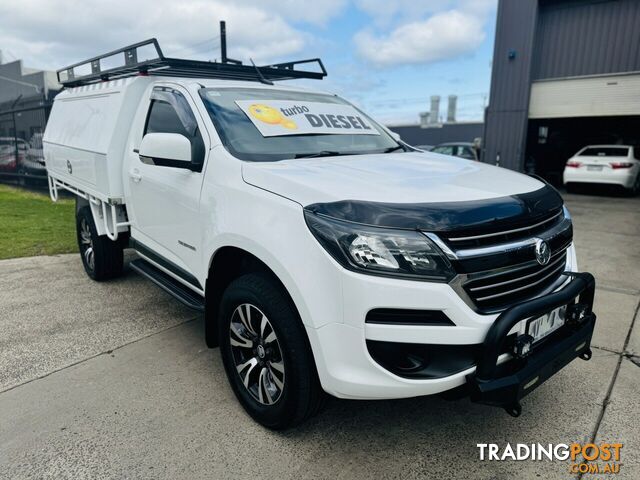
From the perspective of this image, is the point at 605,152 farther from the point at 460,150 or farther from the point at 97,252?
the point at 97,252

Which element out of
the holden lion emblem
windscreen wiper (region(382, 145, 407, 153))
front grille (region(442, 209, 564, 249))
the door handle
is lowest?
the holden lion emblem

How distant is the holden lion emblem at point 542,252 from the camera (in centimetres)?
219

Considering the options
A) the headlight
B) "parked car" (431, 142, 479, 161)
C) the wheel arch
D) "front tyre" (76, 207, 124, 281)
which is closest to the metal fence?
"front tyre" (76, 207, 124, 281)

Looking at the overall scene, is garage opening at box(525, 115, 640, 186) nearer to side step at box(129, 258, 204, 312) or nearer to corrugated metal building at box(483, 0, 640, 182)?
corrugated metal building at box(483, 0, 640, 182)

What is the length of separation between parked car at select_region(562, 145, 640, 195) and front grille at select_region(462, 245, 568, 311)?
11744mm

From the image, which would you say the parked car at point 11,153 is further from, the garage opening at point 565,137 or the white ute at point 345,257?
the garage opening at point 565,137

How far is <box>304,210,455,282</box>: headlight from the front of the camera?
1.91 meters

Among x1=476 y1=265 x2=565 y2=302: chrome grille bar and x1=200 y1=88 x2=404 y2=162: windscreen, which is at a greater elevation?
x1=200 y1=88 x2=404 y2=162: windscreen

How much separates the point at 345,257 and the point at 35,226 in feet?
25.8

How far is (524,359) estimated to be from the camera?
2068 mm

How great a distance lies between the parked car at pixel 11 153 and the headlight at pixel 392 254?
14.0 metres

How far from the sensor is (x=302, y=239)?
2.04 meters

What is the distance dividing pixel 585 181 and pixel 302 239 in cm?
1279

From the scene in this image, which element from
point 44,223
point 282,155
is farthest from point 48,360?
point 44,223
